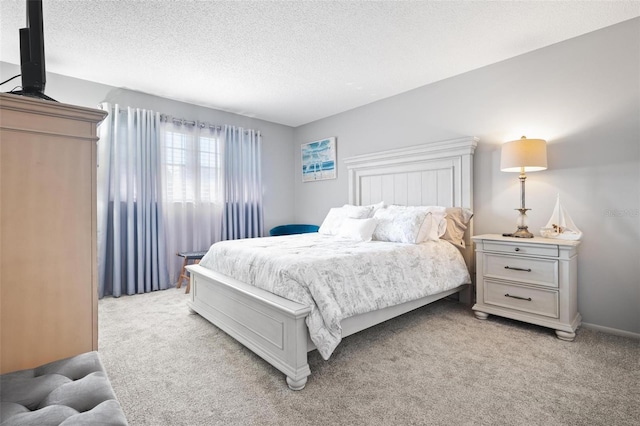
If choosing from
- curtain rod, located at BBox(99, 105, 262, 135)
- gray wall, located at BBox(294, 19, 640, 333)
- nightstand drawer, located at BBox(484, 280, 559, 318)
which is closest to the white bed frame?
gray wall, located at BBox(294, 19, 640, 333)

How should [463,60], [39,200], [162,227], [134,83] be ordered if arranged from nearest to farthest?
[39,200]
[463,60]
[134,83]
[162,227]

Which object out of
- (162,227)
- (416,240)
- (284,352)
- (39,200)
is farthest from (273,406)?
(162,227)

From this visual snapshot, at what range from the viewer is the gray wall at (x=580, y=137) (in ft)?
8.11

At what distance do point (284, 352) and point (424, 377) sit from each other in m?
0.86

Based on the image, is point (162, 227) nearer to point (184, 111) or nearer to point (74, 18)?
point (184, 111)

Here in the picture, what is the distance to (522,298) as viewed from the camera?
2.58 meters

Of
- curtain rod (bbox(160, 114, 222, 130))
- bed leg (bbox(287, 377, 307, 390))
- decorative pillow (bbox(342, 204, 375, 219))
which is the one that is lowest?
bed leg (bbox(287, 377, 307, 390))

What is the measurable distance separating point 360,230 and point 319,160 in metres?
2.25

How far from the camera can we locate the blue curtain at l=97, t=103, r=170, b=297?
3.60 metres

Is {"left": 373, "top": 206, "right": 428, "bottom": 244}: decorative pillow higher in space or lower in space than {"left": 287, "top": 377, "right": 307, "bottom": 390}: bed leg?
higher

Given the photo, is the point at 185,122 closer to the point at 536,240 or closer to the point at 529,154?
the point at 529,154

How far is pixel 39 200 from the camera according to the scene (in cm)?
98

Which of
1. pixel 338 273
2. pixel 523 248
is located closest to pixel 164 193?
pixel 338 273

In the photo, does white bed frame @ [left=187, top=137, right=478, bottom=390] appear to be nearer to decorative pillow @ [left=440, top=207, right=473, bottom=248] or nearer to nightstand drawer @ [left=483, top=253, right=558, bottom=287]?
decorative pillow @ [left=440, top=207, right=473, bottom=248]
